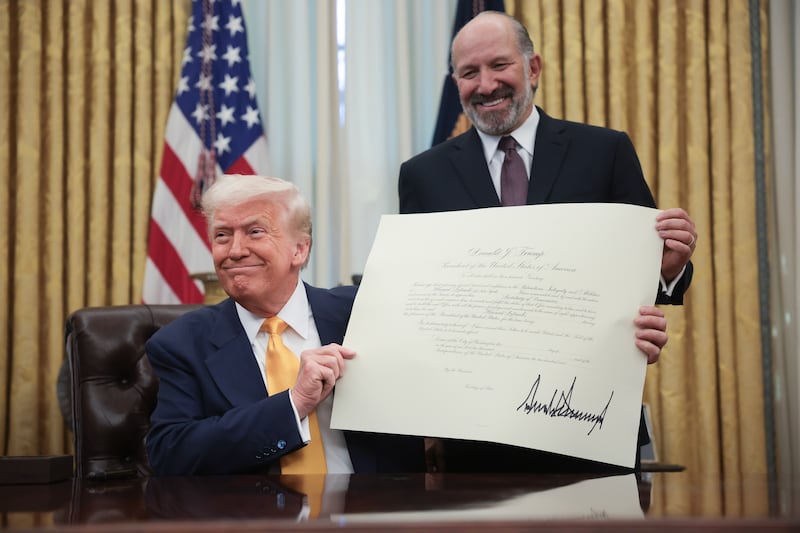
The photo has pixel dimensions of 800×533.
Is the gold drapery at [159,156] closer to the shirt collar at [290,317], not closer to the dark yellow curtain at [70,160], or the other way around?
the dark yellow curtain at [70,160]

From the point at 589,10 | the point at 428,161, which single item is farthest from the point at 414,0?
the point at 428,161

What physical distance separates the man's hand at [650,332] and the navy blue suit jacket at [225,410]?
21.9 inches

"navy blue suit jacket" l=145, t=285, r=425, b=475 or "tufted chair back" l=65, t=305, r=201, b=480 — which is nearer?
"navy blue suit jacket" l=145, t=285, r=425, b=475

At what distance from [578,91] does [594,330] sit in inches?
127

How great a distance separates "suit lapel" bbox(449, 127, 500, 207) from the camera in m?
2.32

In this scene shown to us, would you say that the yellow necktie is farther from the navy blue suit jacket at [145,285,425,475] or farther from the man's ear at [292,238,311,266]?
the man's ear at [292,238,311,266]

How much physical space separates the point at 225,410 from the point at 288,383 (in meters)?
0.15

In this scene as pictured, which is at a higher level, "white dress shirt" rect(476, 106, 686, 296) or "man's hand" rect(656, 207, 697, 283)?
"white dress shirt" rect(476, 106, 686, 296)

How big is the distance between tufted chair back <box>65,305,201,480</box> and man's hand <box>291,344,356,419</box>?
31.9 inches

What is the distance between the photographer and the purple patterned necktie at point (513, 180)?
2334mm

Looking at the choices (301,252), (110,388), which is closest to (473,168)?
(301,252)

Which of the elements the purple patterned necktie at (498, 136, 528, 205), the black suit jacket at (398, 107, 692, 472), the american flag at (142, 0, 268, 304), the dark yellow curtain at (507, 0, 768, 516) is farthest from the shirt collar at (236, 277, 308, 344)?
the dark yellow curtain at (507, 0, 768, 516)
